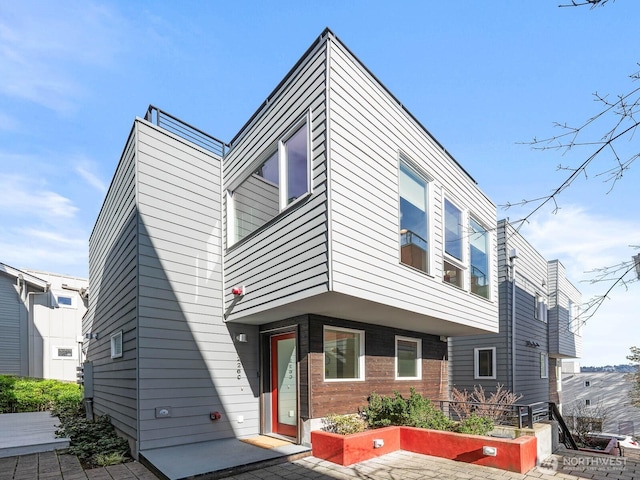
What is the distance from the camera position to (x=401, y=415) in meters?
7.15

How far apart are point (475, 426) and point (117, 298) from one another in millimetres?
6908

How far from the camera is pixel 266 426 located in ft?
24.8

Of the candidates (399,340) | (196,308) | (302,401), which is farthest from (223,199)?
(399,340)

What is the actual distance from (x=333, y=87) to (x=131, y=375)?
550cm

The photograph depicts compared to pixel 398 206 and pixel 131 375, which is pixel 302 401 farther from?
pixel 398 206

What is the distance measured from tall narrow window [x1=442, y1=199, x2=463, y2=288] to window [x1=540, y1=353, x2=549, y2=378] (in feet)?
30.4

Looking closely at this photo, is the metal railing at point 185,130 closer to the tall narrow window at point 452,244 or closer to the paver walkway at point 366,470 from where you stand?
the tall narrow window at point 452,244

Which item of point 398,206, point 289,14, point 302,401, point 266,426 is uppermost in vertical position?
point 289,14

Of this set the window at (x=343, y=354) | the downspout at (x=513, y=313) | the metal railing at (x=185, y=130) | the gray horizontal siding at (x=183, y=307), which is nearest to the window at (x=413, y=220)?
the window at (x=343, y=354)

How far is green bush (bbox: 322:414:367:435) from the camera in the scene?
21.0 ft

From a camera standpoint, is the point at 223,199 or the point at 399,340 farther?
the point at 399,340

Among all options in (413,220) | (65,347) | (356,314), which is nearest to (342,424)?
(356,314)

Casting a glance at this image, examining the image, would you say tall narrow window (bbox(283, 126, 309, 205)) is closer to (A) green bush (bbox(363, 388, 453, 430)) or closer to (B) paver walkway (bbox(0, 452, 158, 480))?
(A) green bush (bbox(363, 388, 453, 430))

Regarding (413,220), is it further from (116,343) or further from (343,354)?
(116,343)
